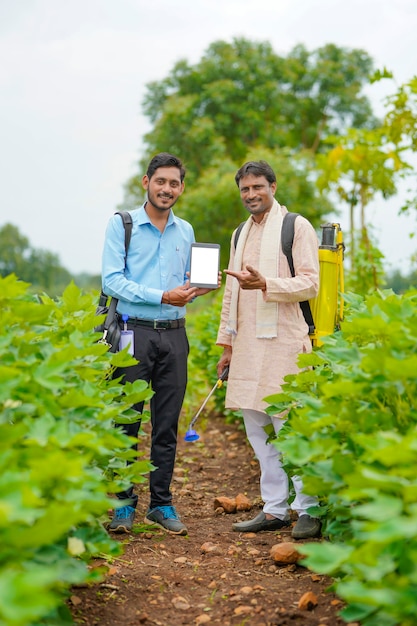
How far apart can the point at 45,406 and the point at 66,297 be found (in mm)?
1318

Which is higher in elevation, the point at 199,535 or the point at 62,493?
the point at 62,493

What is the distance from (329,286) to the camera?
4.99 metres

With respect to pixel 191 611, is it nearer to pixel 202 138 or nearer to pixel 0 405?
pixel 0 405

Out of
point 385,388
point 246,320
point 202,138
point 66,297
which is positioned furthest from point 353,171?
point 202,138

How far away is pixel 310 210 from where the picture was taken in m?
33.9

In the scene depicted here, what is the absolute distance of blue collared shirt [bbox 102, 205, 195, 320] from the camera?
15.6 feet

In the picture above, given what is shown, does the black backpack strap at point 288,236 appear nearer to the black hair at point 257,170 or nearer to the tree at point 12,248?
the black hair at point 257,170

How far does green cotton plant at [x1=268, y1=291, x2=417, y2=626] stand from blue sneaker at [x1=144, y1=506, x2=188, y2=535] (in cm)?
156

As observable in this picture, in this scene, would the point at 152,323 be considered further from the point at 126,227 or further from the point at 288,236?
the point at 288,236

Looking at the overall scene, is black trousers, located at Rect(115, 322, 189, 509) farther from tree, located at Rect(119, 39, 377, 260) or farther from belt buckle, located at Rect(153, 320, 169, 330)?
tree, located at Rect(119, 39, 377, 260)

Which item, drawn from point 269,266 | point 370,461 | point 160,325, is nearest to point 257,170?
point 269,266

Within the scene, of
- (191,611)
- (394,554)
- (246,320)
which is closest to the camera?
(394,554)

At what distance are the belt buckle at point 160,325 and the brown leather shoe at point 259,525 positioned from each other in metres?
1.22

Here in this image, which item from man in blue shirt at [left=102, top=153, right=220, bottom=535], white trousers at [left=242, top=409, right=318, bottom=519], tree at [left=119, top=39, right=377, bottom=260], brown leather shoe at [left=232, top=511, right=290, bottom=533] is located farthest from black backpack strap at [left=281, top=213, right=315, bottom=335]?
tree at [left=119, top=39, right=377, bottom=260]
